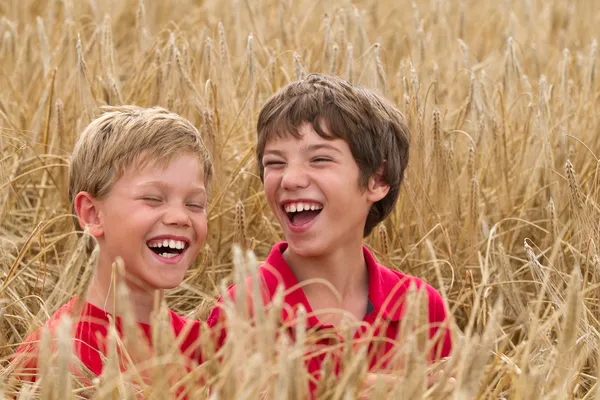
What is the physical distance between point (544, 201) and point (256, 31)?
144 centimetres

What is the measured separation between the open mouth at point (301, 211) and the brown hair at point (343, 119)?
0.14 m

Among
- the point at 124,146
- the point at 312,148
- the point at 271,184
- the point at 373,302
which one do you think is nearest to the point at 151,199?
the point at 124,146

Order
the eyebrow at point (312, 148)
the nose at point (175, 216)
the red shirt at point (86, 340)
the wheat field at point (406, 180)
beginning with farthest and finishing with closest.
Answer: the wheat field at point (406, 180)
the eyebrow at point (312, 148)
the nose at point (175, 216)
the red shirt at point (86, 340)

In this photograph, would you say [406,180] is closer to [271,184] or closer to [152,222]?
[271,184]

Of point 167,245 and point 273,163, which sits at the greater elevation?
point 273,163

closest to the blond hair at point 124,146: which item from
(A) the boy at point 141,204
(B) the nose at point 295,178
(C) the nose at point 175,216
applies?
(A) the boy at point 141,204

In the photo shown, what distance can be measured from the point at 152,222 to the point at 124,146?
183 millimetres

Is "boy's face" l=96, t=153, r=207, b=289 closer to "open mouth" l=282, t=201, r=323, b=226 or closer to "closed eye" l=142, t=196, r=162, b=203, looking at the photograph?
"closed eye" l=142, t=196, r=162, b=203

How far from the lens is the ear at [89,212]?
226 cm

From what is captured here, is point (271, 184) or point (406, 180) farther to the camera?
point (406, 180)

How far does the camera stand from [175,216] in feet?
Result: 7.16

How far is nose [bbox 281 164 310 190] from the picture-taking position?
2.23 metres

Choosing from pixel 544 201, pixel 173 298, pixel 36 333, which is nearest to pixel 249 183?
pixel 173 298

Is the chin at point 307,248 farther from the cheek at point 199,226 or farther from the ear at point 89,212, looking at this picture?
the ear at point 89,212
